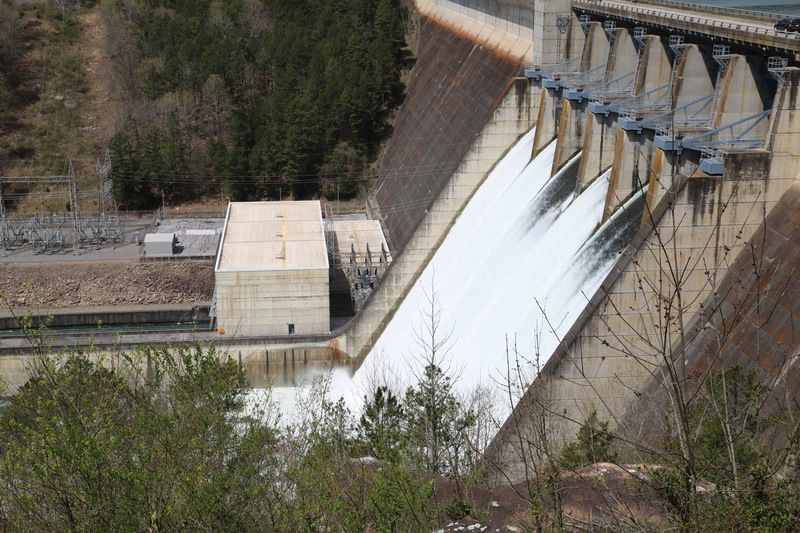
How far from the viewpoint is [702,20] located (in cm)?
1923

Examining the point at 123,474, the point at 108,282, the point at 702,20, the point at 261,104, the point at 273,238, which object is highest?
the point at 702,20

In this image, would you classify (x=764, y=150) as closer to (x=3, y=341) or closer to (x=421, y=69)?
(x=3, y=341)

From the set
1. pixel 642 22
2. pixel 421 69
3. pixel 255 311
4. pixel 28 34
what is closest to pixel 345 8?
pixel 421 69

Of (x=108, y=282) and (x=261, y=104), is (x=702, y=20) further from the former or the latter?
(x=261, y=104)

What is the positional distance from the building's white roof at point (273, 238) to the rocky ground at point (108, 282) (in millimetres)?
4415

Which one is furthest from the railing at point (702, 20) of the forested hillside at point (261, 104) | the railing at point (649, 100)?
the forested hillside at point (261, 104)

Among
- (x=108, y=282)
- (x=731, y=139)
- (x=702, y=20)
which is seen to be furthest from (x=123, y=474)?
(x=108, y=282)

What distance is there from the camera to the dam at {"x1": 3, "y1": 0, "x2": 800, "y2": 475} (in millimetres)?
14406

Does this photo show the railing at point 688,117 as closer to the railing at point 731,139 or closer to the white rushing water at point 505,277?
the railing at point 731,139

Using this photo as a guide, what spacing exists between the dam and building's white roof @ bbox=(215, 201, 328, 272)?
2.43m

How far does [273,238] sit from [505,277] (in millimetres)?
11672

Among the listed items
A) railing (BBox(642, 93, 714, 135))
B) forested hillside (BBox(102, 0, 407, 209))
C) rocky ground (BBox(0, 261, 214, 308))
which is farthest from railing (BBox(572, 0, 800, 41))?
forested hillside (BBox(102, 0, 407, 209))

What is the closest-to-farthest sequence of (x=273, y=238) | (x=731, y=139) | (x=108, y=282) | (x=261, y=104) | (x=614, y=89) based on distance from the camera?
(x=731, y=139) < (x=614, y=89) < (x=273, y=238) < (x=108, y=282) < (x=261, y=104)

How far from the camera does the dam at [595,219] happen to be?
14406 mm
